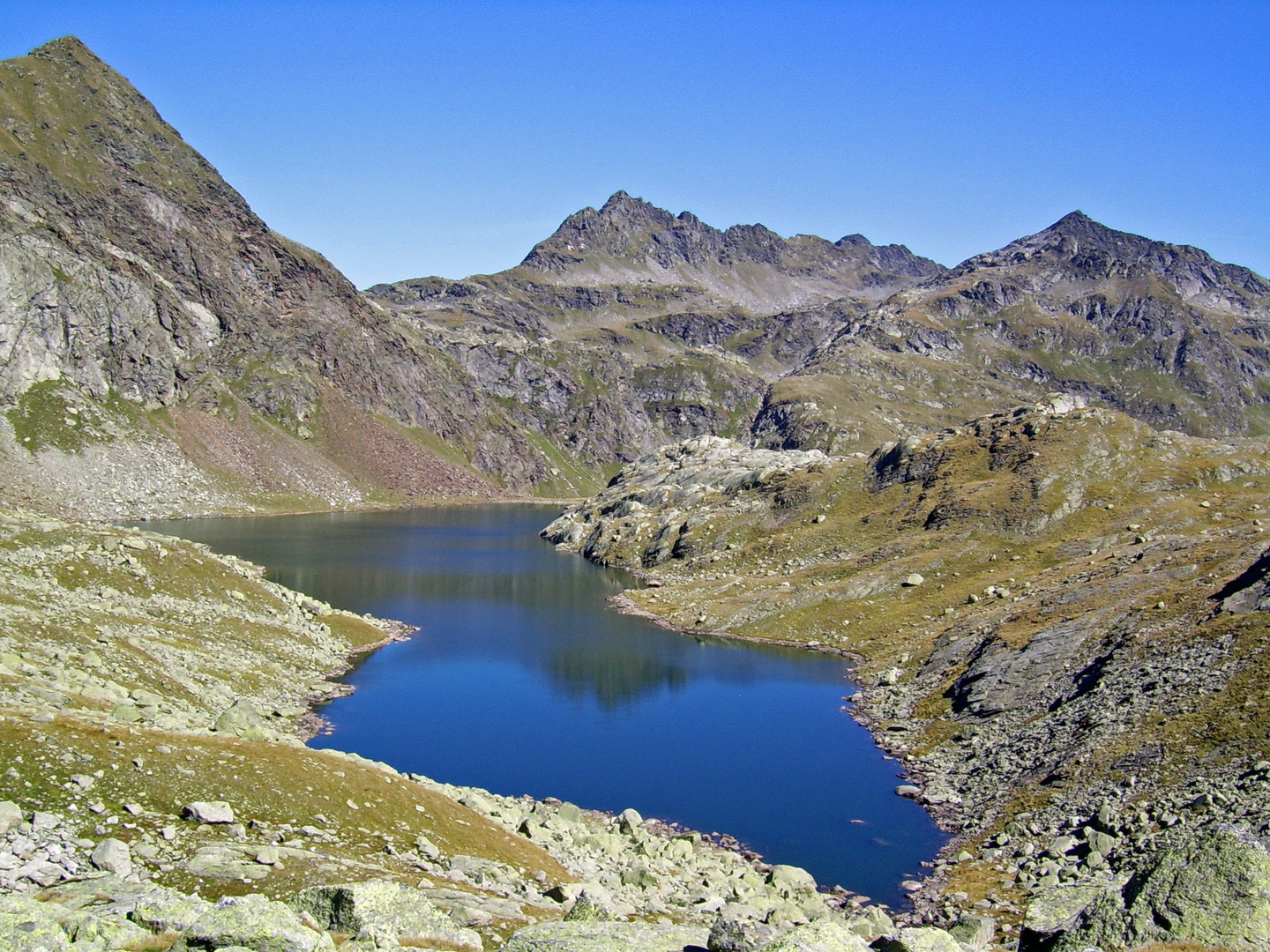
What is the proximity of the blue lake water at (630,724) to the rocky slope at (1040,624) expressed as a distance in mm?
3267

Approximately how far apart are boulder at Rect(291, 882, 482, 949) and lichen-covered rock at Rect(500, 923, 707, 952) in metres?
2.64

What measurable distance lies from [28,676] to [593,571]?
10386 centimetres

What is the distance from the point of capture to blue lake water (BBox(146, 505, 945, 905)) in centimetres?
4675

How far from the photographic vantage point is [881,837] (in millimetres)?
44719

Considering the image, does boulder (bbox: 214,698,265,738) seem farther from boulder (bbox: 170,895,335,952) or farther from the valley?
boulder (bbox: 170,895,335,952)

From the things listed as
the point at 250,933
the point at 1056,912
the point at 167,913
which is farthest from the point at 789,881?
the point at 250,933

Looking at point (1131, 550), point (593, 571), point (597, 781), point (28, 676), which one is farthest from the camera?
point (593, 571)

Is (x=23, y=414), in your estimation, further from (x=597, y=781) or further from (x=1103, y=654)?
(x=1103, y=654)

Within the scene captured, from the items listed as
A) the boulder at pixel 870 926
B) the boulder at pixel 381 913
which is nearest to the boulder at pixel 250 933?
the boulder at pixel 381 913

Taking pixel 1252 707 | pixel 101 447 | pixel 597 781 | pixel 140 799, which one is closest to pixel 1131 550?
pixel 1252 707

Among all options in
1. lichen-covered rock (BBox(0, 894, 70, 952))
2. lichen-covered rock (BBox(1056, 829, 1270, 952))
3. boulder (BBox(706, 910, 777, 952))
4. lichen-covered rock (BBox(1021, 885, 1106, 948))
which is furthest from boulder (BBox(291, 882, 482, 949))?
lichen-covered rock (BBox(1056, 829, 1270, 952))

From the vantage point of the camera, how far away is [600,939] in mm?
17219

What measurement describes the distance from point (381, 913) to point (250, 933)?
3.92 m

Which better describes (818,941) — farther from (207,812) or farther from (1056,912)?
(207,812)
